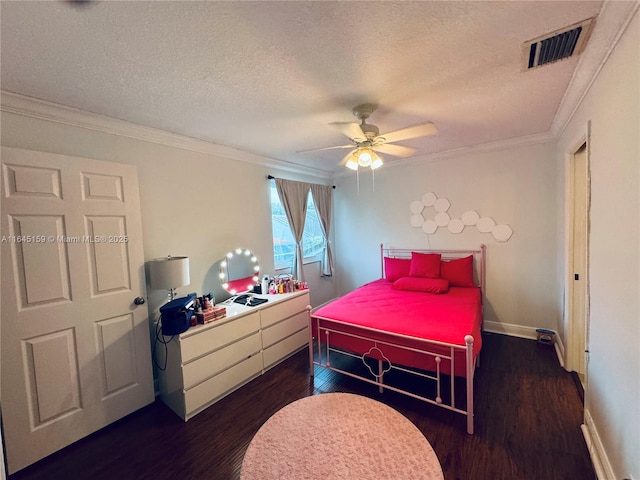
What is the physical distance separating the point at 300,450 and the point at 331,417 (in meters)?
0.34

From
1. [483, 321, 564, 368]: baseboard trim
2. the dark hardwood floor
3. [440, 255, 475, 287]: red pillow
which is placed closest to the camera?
the dark hardwood floor

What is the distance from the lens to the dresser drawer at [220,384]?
2.26m

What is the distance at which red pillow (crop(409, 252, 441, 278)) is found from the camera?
3.61 m

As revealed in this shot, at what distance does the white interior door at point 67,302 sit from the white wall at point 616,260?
3.24 metres

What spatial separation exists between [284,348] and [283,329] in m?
0.22

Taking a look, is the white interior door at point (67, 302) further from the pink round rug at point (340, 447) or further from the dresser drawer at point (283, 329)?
the pink round rug at point (340, 447)

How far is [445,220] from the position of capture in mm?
3869

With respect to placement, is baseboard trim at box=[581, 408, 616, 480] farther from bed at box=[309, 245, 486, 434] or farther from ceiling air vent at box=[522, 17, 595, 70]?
ceiling air vent at box=[522, 17, 595, 70]

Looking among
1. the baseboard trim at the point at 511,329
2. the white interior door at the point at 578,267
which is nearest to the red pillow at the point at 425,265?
the baseboard trim at the point at 511,329

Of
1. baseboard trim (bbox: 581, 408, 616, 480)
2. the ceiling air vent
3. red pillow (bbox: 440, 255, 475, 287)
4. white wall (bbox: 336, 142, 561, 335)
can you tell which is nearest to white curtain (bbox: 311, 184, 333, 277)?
white wall (bbox: 336, 142, 561, 335)

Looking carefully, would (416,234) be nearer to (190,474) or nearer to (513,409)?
(513,409)

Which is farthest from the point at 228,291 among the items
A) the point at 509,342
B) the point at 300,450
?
the point at 509,342

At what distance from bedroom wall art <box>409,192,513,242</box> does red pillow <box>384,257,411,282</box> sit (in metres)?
0.59

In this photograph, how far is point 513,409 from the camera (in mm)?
2188
